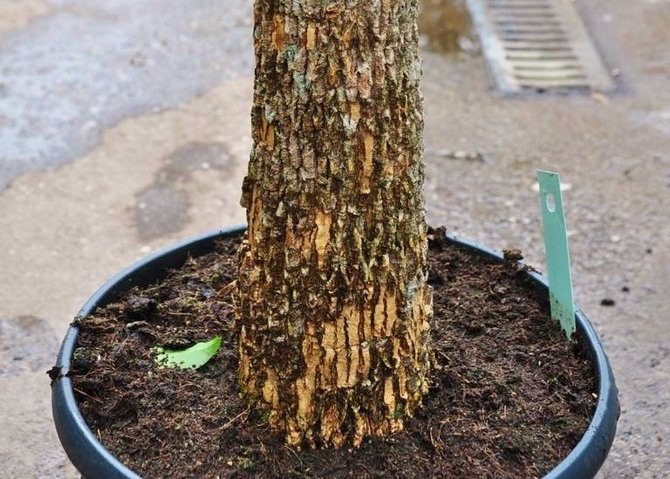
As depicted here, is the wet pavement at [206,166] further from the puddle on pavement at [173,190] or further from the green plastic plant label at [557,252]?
the green plastic plant label at [557,252]

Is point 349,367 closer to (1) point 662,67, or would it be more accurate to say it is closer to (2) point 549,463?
(2) point 549,463

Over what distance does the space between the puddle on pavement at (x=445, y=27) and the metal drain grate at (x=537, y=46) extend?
6 cm

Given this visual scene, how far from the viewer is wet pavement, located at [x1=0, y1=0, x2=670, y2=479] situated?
2396 millimetres

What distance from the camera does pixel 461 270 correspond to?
1746 mm

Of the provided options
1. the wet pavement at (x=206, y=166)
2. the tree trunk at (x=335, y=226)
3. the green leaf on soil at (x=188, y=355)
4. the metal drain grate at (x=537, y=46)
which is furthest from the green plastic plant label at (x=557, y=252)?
the metal drain grate at (x=537, y=46)

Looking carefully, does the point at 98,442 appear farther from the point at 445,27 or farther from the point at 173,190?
the point at 445,27

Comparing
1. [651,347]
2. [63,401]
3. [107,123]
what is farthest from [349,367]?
[107,123]

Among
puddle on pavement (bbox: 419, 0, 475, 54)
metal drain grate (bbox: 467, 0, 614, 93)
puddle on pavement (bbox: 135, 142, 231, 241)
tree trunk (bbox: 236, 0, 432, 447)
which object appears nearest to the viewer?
tree trunk (bbox: 236, 0, 432, 447)

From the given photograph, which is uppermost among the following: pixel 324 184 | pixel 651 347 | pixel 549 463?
pixel 324 184

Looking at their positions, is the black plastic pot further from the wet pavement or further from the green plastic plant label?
the wet pavement

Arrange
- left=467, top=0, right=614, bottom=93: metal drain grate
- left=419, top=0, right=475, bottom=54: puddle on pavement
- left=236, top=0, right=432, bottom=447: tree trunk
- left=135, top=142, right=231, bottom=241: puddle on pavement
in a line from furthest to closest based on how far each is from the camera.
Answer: left=419, top=0, right=475, bottom=54: puddle on pavement → left=467, top=0, right=614, bottom=93: metal drain grate → left=135, top=142, right=231, bottom=241: puddle on pavement → left=236, top=0, right=432, bottom=447: tree trunk

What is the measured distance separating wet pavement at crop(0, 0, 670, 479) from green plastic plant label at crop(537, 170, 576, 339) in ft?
2.31

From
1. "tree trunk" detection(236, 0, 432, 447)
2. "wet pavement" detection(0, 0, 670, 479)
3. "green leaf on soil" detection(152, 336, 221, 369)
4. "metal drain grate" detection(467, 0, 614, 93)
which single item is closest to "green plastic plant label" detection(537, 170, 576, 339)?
"tree trunk" detection(236, 0, 432, 447)

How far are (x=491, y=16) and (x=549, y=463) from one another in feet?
10.9
